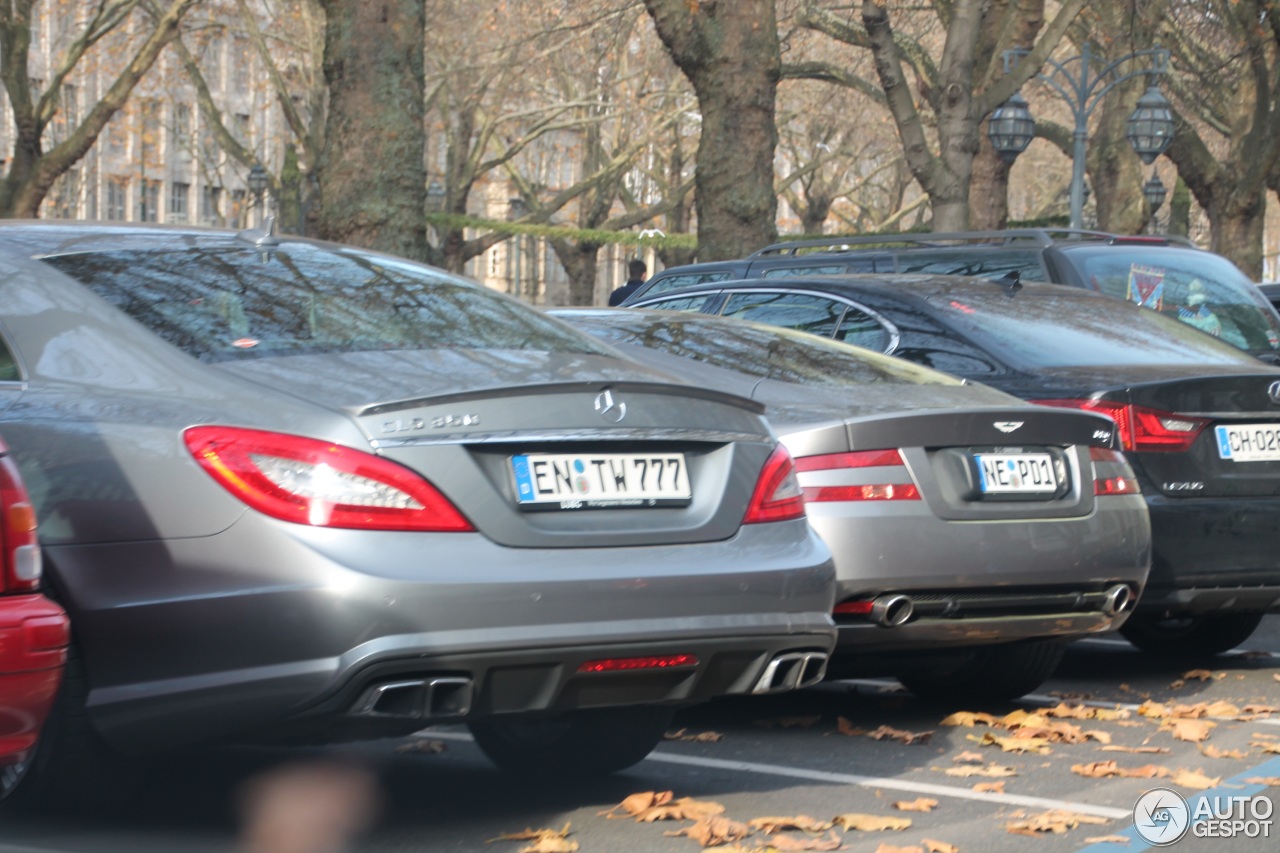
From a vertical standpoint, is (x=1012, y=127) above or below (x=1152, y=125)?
below

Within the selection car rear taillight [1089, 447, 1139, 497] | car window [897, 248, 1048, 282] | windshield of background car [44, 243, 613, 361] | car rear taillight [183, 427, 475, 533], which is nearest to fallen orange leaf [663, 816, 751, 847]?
car rear taillight [183, 427, 475, 533]

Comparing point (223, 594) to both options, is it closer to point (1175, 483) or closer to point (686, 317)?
point (686, 317)

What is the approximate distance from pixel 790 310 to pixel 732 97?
8632 mm

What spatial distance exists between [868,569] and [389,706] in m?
1.98

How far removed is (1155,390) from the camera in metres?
6.98

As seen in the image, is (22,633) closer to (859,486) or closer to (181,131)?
(859,486)

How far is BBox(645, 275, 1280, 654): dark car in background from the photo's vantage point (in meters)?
6.98

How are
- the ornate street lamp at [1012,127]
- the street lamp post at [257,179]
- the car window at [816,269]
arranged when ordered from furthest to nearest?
the street lamp post at [257,179]
the ornate street lamp at [1012,127]
the car window at [816,269]

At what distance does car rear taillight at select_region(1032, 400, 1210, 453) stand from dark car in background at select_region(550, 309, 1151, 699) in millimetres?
430

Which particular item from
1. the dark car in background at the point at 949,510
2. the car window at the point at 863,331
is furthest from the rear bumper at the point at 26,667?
the car window at the point at 863,331

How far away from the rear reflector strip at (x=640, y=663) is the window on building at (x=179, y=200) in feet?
257

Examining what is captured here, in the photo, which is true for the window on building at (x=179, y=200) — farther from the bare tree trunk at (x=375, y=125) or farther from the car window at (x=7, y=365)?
the car window at (x=7, y=365)

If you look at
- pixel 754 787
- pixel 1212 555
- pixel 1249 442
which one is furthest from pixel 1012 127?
pixel 754 787

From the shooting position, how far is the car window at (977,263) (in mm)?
10094
